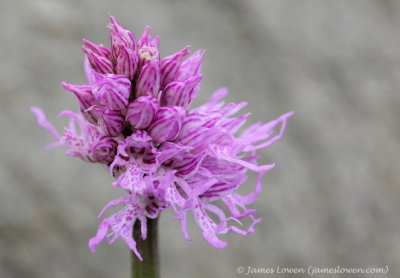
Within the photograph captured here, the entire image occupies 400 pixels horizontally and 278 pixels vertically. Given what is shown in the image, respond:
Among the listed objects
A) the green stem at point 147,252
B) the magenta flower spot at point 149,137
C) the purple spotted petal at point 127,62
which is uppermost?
the purple spotted petal at point 127,62

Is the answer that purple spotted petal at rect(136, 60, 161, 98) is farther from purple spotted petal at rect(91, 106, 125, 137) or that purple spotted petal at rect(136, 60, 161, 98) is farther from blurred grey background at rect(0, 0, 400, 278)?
blurred grey background at rect(0, 0, 400, 278)

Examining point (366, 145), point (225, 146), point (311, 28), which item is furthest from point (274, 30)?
Result: point (225, 146)

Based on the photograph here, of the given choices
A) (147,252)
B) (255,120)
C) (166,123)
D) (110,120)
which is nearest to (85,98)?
(110,120)

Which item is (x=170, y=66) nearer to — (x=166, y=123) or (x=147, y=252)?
(x=166, y=123)

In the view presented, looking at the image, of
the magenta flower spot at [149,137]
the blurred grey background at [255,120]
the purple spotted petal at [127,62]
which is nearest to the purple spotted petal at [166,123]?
the magenta flower spot at [149,137]

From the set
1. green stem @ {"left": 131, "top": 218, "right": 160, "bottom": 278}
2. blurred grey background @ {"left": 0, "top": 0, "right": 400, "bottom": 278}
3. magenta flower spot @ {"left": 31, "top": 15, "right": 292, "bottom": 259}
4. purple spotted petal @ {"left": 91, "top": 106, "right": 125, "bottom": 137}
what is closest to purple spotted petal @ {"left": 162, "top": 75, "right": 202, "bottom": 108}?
magenta flower spot @ {"left": 31, "top": 15, "right": 292, "bottom": 259}

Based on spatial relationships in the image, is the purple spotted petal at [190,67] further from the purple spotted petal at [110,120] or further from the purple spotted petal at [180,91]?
the purple spotted petal at [110,120]

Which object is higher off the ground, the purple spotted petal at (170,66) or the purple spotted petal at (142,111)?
the purple spotted petal at (170,66)

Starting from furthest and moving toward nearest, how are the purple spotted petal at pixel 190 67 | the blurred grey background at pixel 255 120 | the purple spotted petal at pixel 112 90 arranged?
1. the blurred grey background at pixel 255 120
2. the purple spotted petal at pixel 190 67
3. the purple spotted petal at pixel 112 90
